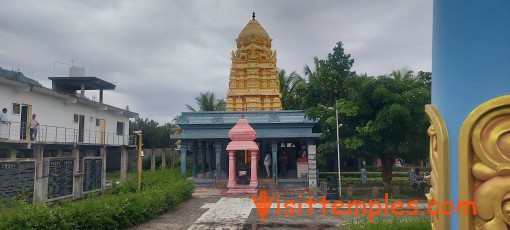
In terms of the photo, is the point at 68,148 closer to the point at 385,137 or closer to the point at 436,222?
the point at 385,137

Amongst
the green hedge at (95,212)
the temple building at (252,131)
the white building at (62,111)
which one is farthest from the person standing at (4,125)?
the temple building at (252,131)

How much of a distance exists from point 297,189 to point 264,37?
14.4 meters

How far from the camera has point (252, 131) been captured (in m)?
19.2

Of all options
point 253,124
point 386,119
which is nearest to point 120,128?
point 253,124

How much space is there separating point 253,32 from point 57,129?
51.2 feet

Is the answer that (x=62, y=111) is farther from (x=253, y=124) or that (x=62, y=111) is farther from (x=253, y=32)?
(x=253, y=32)

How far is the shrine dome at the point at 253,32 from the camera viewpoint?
29.8 meters

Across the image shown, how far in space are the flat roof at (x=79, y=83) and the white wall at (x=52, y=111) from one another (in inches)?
80.5

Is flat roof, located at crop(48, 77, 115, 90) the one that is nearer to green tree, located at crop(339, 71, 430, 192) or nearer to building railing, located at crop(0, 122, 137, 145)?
building railing, located at crop(0, 122, 137, 145)

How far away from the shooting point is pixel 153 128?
4172cm

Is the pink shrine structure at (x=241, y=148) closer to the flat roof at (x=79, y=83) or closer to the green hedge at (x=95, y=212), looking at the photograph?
the green hedge at (x=95, y=212)

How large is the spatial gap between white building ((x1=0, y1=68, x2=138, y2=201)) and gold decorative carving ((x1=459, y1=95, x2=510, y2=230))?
48.6 feet

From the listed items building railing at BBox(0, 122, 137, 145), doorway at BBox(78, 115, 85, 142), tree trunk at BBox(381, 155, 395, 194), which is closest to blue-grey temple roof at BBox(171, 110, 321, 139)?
tree trunk at BBox(381, 155, 395, 194)

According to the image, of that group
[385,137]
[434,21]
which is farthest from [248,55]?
[434,21]
